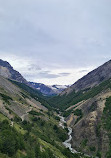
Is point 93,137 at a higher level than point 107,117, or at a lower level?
lower

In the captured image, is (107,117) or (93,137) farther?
(107,117)

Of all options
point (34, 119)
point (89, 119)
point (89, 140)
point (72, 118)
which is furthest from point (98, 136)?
point (72, 118)

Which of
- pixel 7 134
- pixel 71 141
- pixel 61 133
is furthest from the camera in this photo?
pixel 61 133

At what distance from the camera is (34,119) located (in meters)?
120

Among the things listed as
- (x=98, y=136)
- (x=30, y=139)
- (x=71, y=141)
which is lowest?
(x=71, y=141)

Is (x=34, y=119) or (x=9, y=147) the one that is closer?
(x=9, y=147)

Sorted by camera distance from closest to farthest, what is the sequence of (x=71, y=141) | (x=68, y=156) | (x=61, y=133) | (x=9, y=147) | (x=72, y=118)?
(x=9, y=147)
(x=68, y=156)
(x=71, y=141)
(x=61, y=133)
(x=72, y=118)

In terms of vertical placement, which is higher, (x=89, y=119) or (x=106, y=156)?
(x=89, y=119)

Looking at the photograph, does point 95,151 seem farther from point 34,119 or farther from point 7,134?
point 7,134

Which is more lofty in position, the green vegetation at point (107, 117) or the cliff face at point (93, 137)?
the green vegetation at point (107, 117)

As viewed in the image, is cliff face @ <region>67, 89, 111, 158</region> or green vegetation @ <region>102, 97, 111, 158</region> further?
green vegetation @ <region>102, 97, 111, 158</region>

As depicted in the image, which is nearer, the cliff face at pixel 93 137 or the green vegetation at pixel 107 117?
the cliff face at pixel 93 137

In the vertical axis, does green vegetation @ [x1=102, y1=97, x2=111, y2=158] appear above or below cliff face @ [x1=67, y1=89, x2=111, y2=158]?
above

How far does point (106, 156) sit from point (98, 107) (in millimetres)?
51733
